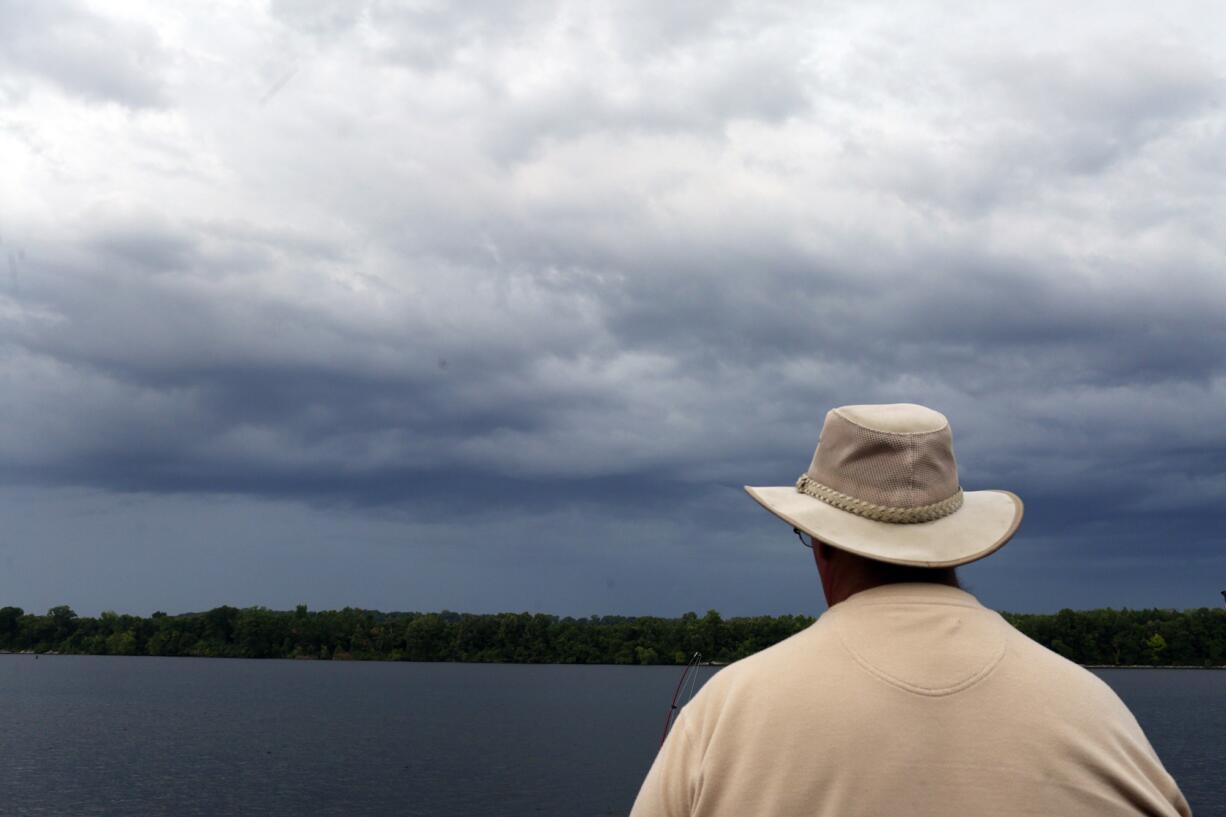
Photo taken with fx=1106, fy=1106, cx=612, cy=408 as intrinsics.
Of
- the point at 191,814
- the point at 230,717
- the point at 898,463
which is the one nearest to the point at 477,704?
→ the point at 230,717

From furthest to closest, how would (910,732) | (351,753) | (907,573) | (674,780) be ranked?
1. (351,753)
2. (907,573)
3. (674,780)
4. (910,732)

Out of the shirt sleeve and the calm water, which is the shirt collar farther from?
the calm water

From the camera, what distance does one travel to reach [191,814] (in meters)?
51.6

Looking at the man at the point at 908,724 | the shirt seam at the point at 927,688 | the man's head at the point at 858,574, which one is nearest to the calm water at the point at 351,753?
the man's head at the point at 858,574

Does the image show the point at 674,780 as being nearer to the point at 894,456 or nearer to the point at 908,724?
the point at 908,724

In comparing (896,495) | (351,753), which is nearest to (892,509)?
(896,495)

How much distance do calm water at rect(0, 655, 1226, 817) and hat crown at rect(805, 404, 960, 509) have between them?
5261 cm

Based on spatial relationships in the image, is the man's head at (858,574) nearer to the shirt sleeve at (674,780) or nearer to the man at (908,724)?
the man at (908,724)

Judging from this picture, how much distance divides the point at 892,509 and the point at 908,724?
1.84 feet

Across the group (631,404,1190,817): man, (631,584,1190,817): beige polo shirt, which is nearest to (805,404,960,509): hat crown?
(631,404,1190,817): man

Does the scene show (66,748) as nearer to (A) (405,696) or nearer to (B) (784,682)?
(A) (405,696)

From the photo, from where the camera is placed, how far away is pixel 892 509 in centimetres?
260

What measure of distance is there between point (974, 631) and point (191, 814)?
56446 millimetres

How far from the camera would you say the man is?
2.20 meters
